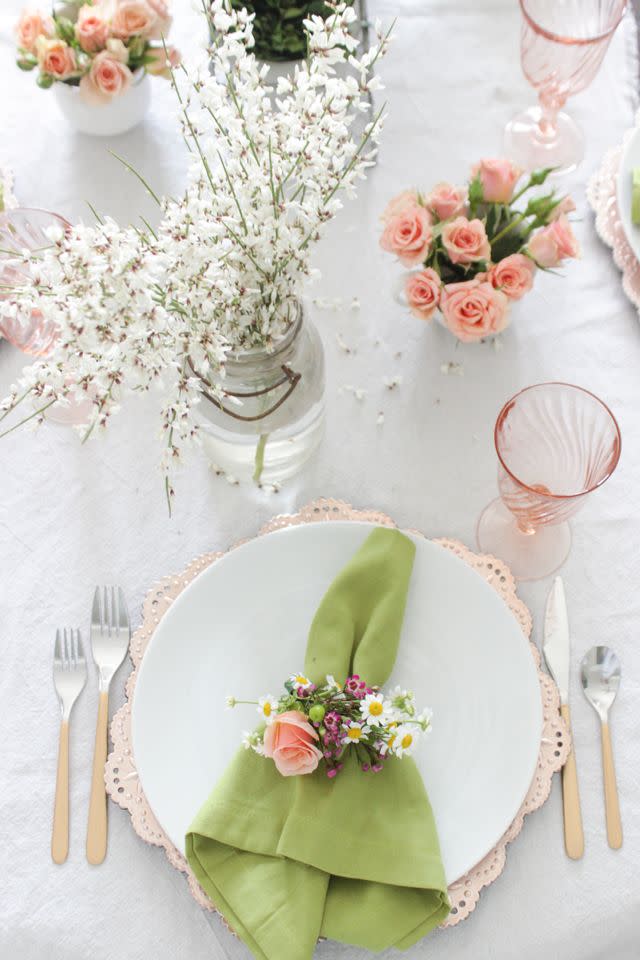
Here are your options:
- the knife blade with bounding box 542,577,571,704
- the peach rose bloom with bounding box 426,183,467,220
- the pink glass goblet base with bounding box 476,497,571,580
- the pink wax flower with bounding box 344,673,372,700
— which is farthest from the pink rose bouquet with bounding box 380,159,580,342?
the pink wax flower with bounding box 344,673,372,700

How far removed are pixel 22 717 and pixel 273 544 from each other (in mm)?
358

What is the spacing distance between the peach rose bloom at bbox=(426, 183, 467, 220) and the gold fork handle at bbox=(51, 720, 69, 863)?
30.0 inches

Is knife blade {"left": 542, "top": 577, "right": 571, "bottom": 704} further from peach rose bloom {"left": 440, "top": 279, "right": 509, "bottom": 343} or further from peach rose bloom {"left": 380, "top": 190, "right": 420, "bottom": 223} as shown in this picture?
peach rose bloom {"left": 380, "top": 190, "right": 420, "bottom": 223}

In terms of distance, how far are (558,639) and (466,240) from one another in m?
0.49

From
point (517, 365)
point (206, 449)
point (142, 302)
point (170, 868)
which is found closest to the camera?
point (142, 302)

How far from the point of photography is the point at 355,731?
2.94 ft

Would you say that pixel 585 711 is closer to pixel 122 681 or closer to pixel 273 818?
pixel 273 818

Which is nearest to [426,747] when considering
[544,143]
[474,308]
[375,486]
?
[375,486]

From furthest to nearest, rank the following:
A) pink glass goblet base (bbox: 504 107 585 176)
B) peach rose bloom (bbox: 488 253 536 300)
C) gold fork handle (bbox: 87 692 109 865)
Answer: pink glass goblet base (bbox: 504 107 585 176)
peach rose bloom (bbox: 488 253 536 300)
gold fork handle (bbox: 87 692 109 865)

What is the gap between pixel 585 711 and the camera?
1.04 metres

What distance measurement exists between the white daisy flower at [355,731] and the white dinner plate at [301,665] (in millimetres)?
123

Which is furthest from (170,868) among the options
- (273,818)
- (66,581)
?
(66,581)

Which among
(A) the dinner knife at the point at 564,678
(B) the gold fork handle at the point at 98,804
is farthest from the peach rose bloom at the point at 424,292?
(B) the gold fork handle at the point at 98,804

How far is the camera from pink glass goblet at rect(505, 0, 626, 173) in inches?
48.0
